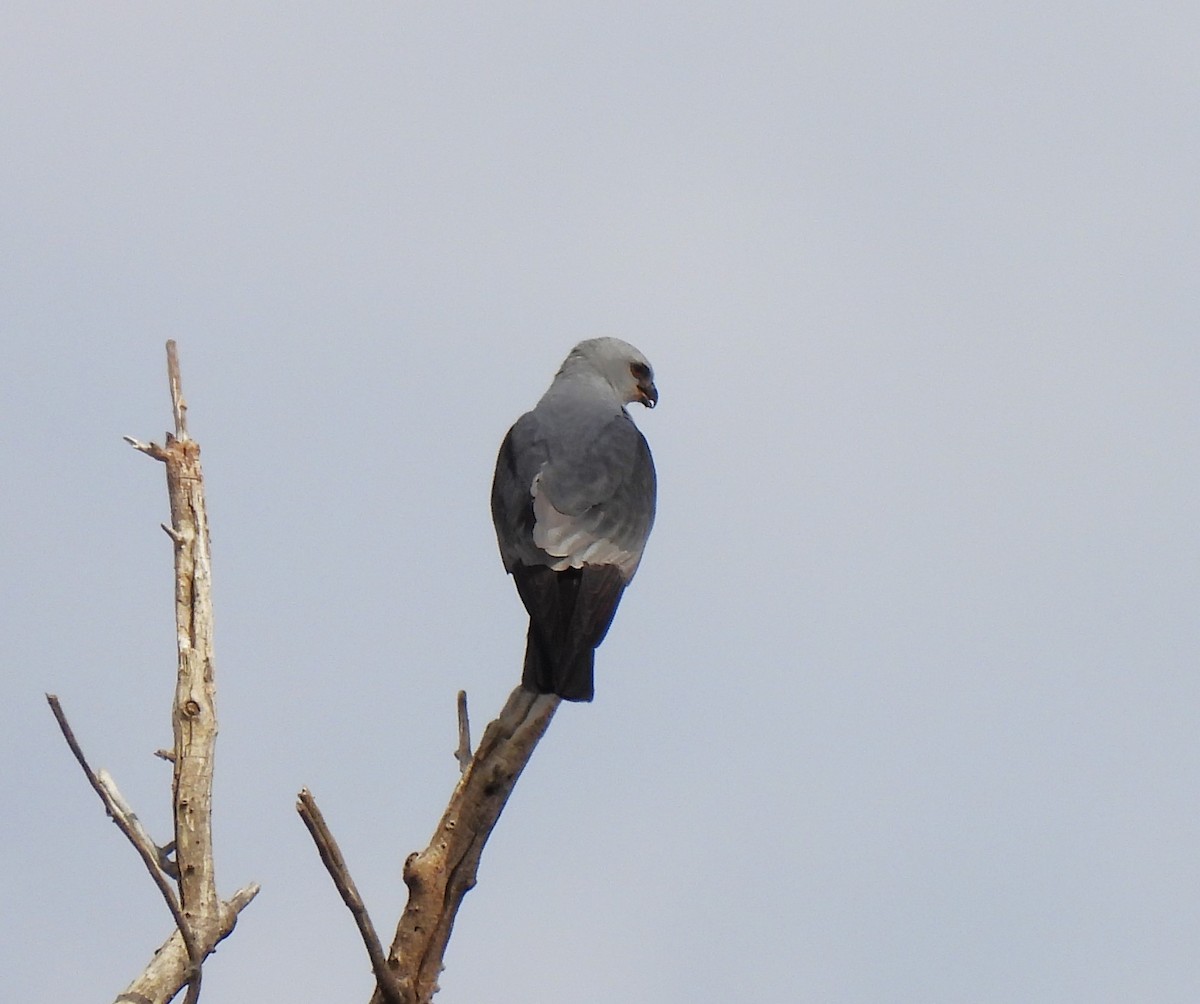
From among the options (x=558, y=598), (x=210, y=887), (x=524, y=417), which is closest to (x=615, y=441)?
(x=524, y=417)

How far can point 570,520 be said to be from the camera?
7.43m

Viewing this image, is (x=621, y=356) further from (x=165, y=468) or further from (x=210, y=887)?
(x=210, y=887)

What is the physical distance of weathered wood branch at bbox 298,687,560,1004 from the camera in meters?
6.24

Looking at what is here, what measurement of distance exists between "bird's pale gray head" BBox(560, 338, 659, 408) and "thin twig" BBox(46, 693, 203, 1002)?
3817mm

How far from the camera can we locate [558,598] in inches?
278

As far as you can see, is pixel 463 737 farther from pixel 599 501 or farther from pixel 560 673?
pixel 599 501

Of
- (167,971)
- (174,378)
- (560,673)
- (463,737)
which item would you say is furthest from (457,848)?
(174,378)

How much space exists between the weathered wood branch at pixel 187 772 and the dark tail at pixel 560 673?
5.46 ft

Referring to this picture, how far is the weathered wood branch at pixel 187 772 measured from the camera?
6781 mm

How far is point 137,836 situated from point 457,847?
1.52 metres

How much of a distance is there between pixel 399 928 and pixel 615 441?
9.30 feet

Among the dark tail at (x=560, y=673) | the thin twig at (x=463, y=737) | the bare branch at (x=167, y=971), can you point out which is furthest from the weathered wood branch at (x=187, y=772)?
the dark tail at (x=560, y=673)

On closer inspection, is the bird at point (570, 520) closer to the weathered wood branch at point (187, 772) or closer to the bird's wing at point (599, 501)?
the bird's wing at point (599, 501)

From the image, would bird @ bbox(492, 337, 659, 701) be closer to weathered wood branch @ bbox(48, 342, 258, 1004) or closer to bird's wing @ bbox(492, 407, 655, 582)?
bird's wing @ bbox(492, 407, 655, 582)
